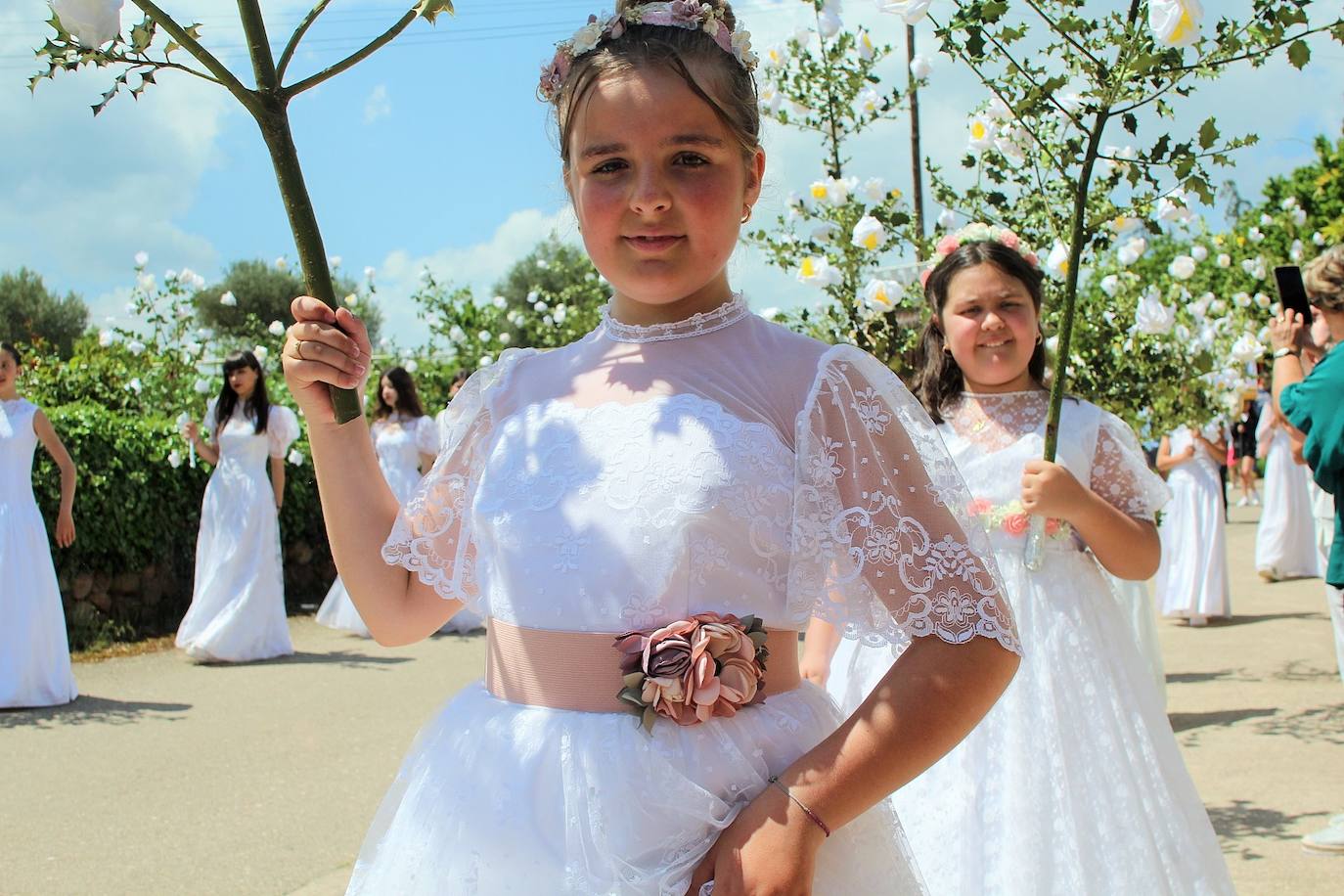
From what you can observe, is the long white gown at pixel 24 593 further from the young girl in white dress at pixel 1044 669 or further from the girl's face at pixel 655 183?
the girl's face at pixel 655 183

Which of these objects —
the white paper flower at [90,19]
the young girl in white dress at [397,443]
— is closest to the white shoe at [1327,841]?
the white paper flower at [90,19]

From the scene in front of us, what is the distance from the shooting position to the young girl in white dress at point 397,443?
36.2 feet

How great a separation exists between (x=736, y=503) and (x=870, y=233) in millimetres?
3983

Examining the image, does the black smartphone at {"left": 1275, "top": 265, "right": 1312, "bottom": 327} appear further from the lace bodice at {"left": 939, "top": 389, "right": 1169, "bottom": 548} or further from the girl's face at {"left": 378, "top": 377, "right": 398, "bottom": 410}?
the girl's face at {"left": 378, "top": 377, "right": 398, "bottom": 410}

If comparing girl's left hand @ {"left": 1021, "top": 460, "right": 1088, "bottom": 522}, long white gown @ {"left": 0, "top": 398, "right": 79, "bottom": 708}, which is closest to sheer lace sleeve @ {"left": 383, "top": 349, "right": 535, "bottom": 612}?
girl's left hand @ {"left": 1021, "top": 460, "right": 1088, "bottom": 522}

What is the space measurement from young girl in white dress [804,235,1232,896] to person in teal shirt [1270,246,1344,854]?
3.72 ft

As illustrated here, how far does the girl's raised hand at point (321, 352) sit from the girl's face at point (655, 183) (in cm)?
38

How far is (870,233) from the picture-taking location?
5461 millimetres

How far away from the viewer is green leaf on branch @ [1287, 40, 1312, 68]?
3010mm

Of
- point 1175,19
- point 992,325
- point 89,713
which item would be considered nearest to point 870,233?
point 992,325

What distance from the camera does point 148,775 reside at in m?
6.14

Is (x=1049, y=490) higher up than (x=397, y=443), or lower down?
lower down

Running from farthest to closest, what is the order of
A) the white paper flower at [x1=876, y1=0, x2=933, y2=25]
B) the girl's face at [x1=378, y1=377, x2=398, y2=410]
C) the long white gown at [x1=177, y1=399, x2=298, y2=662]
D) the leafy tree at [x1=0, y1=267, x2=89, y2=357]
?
the leafy tree at [x1=0, y1=267, x2=89, y2=357]
the girl's face at [x1=378, y1=377, x2=398, y2=410]
the long white gown at [x1=177, y1=399, x2=298, y2=662]
the white paper flower at [x1=876, y1=0, x2=933, y2=25]

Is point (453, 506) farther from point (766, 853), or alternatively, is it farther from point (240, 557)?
point (240, 557)
